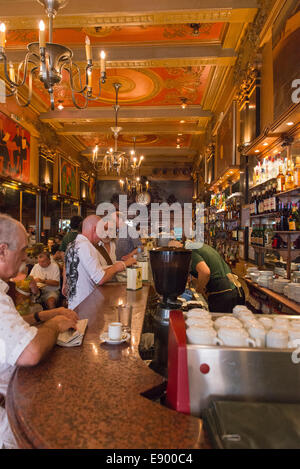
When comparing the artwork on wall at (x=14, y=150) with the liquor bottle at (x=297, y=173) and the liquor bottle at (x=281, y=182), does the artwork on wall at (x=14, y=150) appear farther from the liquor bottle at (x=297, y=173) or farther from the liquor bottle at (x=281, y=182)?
the liquor bottle at (x=297, y=173)

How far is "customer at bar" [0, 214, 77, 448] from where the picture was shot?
1119 mm

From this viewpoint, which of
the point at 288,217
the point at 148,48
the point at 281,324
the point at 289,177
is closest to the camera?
the point at 281,324

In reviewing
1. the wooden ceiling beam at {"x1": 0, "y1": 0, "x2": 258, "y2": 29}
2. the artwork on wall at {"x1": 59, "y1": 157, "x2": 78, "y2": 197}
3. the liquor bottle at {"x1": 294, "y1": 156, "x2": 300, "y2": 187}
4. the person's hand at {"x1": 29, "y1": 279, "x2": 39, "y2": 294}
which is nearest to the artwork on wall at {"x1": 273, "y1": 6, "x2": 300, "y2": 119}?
the liquor bottle at {"x1": 294, "y1": 156, "x2": 300, "y2": 187}

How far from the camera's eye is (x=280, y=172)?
12.2ft

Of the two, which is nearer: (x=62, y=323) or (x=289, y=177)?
(x=62, y=323)

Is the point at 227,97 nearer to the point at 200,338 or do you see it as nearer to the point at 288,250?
the point at 288,250

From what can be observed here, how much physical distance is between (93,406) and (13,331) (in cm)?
42

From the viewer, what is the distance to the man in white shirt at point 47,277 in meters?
4.70

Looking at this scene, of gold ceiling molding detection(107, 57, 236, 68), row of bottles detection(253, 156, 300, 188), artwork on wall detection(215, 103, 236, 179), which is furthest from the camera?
artwork on wall detection(215, 103, 236, 179)

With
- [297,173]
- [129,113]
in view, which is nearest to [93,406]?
[297,173]

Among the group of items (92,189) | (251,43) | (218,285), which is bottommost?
(218,285)

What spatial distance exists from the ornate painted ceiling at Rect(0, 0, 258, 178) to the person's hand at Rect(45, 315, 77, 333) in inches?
171

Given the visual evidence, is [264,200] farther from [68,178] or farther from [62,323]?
[68,178]

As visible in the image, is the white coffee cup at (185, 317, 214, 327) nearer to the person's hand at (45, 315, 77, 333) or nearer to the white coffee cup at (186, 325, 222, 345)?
the white coffee cup at (186, 325, 222, 345)
